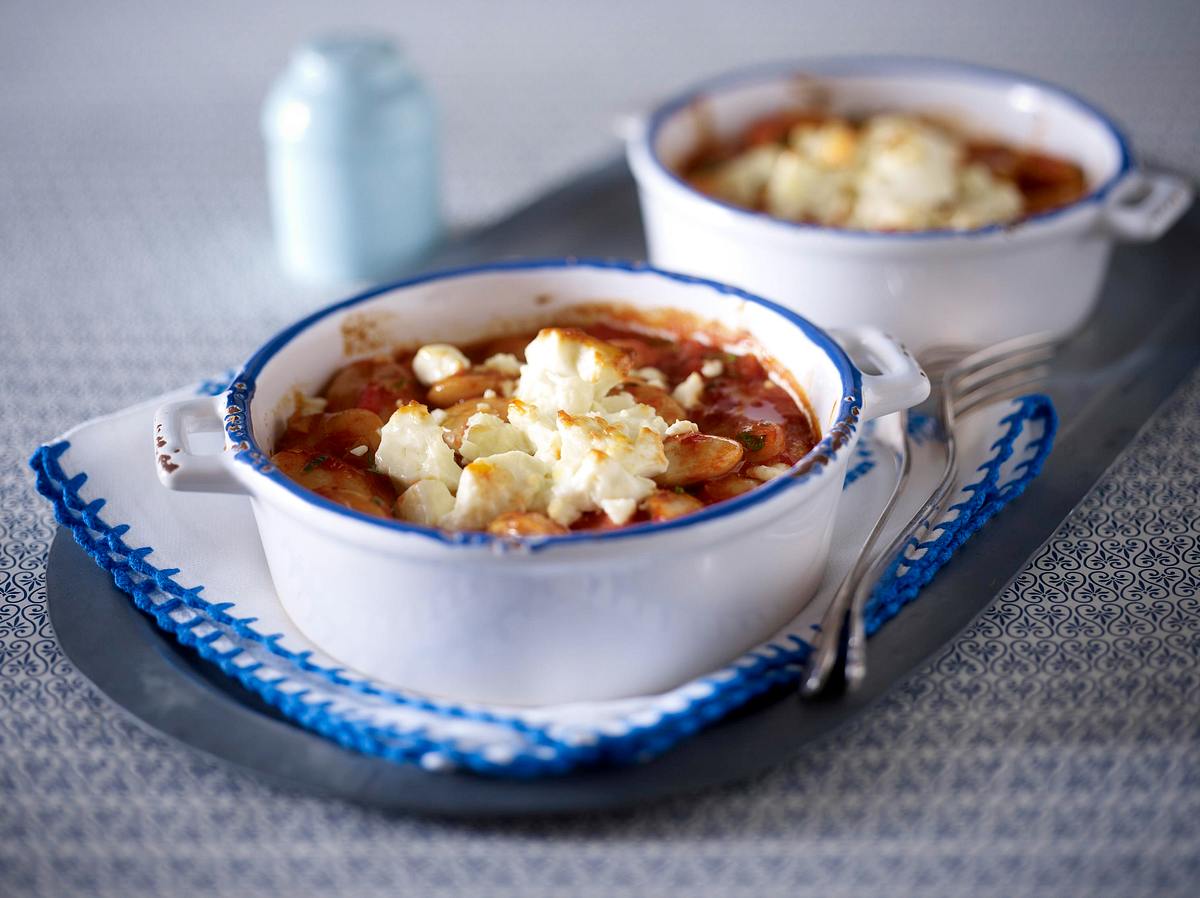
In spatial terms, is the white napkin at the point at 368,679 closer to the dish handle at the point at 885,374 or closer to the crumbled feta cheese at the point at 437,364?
the dish handle at the point at 885,374

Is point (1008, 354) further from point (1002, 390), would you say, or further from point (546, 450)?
point (546, 450)

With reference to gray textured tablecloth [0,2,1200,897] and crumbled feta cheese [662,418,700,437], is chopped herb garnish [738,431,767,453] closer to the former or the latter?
crumbled feta cheese [662,418,700,437]

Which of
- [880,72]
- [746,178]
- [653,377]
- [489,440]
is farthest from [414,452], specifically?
[880,72]

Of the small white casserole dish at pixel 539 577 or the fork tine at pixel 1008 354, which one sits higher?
the small white casserole dish at pixel 539 577

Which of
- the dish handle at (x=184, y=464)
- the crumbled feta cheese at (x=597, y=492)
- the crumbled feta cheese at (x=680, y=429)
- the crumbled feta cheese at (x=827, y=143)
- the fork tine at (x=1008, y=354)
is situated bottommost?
the fork tine at (x=1008, y=354)

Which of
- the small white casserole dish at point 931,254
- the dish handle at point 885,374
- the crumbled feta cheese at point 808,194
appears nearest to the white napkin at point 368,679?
the dish handle at point 885,374

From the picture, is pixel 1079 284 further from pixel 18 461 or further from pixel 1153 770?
pixel 18 461
